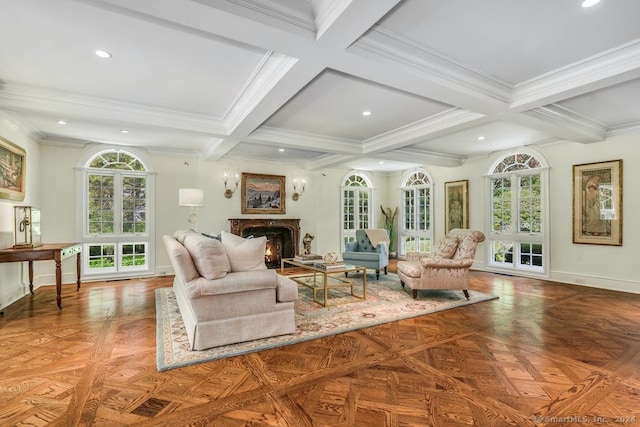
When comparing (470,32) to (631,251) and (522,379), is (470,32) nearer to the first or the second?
(522,379)

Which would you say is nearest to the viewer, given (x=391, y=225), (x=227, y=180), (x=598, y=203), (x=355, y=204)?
(x=598, y=203)

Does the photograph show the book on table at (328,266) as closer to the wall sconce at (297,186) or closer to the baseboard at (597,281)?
the wall sconce at (297,186)

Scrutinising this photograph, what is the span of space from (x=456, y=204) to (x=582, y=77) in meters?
4.62

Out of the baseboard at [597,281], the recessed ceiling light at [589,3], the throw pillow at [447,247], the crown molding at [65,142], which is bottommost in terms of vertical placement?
the baseboard at [597,281]

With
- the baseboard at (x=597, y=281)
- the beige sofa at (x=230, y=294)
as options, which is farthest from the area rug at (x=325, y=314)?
the baseboard at (x=597, y=281)

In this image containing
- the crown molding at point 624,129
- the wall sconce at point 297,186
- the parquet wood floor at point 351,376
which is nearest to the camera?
the parquet wood floor at point 351,376

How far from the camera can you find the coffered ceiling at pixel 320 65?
7.06 ft

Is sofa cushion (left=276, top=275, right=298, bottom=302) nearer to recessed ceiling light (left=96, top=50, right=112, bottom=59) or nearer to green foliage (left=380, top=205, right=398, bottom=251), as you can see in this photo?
recessed ceiling light (left=96, top=50, right=112, bottom=59)

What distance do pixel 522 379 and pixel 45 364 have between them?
11.9ft

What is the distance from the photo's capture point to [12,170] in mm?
4293

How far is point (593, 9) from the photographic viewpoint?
2188mm

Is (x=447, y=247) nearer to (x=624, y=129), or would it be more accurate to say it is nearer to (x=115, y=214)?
(x=624, y=129)

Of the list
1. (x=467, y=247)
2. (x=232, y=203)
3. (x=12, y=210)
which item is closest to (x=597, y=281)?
(x=467, y=247)

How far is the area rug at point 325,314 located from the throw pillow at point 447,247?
0.58 metres
